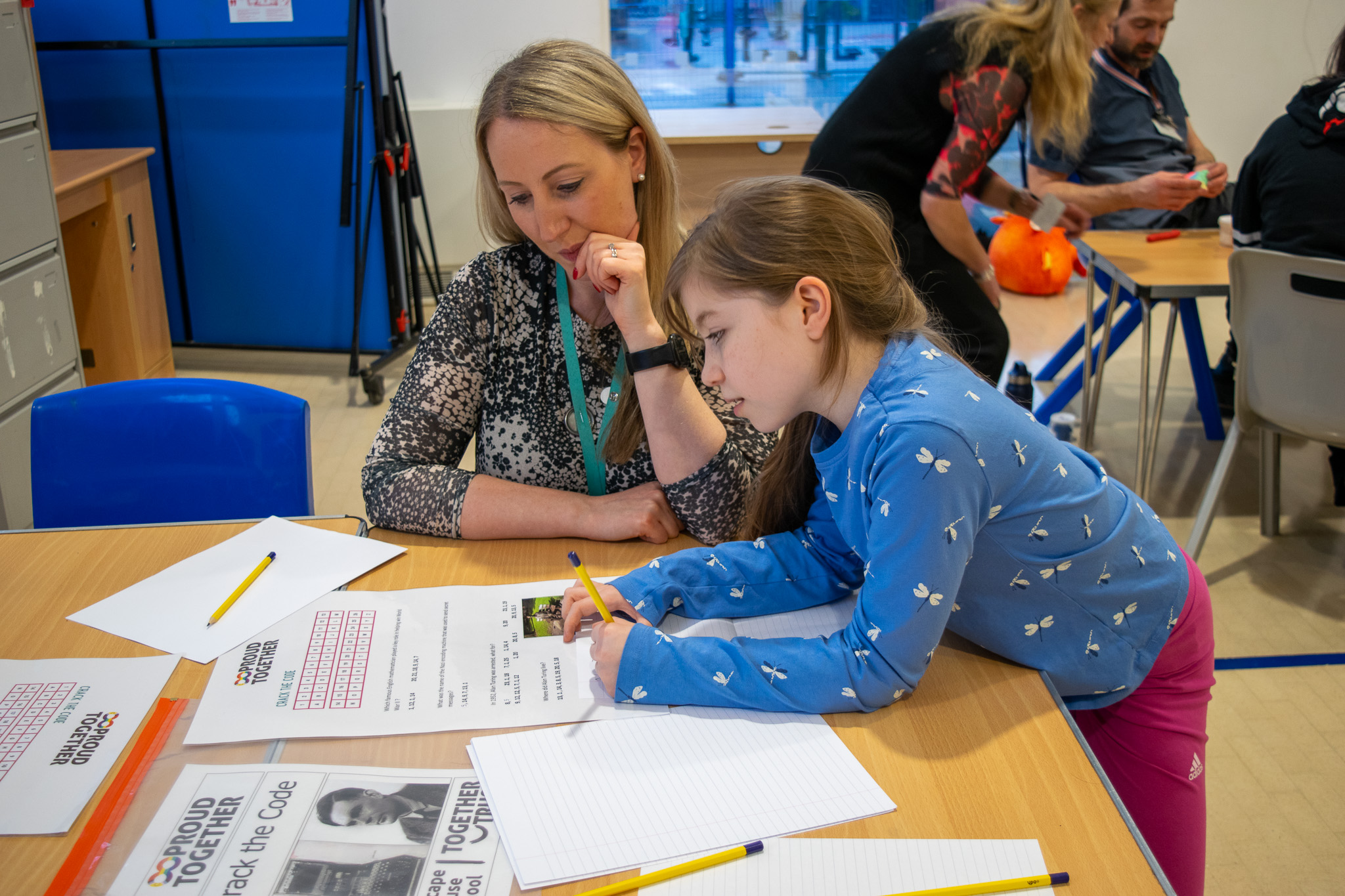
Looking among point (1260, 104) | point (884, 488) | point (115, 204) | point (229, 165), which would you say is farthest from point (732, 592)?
point (1260, 104)

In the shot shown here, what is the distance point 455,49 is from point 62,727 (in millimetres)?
4085

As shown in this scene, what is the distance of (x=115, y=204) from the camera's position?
3361mm

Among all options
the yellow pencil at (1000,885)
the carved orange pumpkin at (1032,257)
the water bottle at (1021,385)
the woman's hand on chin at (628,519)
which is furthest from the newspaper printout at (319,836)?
the carved orange pumpkin at (1032,257)

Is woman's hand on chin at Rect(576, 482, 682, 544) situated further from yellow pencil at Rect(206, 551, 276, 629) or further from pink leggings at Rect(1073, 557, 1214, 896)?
pink leggings at Rect(1073, 557, 1214, 896)

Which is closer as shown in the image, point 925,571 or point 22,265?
point 925,571

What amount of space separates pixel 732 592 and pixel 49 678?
0.69m

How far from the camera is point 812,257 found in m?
0.95

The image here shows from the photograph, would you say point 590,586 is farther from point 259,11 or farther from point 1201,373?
point 259,11

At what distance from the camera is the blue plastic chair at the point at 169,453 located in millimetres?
1460

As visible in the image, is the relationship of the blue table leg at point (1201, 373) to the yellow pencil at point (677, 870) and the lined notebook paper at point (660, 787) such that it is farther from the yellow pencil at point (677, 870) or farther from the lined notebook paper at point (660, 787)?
the yellow pencil at point (677, 870)

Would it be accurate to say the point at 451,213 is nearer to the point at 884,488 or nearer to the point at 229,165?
the point at 229,165

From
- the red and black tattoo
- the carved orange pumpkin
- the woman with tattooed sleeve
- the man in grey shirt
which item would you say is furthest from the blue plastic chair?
the carved orange pumpkin

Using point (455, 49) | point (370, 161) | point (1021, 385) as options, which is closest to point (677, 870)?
point (1021, 385)

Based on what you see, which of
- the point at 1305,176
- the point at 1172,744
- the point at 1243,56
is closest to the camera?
the point at 1172,744
